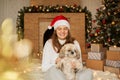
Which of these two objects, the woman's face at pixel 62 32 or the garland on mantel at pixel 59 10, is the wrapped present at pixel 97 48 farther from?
the woman's face at pixel 62 32

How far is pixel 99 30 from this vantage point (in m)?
5.82

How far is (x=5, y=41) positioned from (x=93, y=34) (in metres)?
5.68

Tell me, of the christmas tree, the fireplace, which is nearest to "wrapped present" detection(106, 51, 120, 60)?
the christmas tree

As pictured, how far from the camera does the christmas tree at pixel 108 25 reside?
18.2ft

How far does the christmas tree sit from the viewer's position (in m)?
5.54

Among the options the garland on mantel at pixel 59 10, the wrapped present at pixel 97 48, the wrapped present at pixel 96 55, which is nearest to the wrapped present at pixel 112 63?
the wrapped present at pixel 96 55

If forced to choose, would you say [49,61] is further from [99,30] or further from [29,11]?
[29,11]

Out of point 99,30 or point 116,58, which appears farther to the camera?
point 99,30

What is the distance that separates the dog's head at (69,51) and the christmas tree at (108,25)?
3437 mm

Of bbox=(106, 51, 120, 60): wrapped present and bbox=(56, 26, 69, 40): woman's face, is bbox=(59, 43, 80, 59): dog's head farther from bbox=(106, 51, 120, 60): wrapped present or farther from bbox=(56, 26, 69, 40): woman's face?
bbox=(106, 51, 120, 60): wrapped present

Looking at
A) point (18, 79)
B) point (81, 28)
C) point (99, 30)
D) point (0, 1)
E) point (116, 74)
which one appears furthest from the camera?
point (0, 1)

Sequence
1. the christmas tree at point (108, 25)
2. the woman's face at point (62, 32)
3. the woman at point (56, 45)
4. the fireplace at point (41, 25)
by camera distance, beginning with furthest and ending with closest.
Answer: the fireplace at point (41, 25) < the christmas tree at point (108, 25) < the woman's face at point (62, 32) < the woman at point (56, 45)

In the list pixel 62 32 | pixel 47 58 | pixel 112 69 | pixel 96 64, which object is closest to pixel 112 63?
pixel 112 69

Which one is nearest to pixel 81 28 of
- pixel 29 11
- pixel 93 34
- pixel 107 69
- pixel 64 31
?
pixel 93 34
